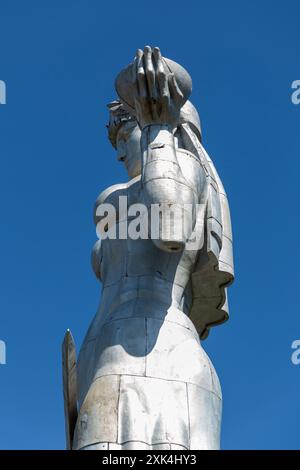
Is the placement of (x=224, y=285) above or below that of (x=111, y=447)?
above

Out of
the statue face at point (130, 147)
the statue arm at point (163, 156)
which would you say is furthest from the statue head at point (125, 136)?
the statue arm at point (163, 156)

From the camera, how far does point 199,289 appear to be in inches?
444

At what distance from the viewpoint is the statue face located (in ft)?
38.5

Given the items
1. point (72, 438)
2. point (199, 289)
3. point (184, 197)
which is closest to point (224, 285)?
point (199, 289)

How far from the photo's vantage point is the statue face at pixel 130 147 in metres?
11.7

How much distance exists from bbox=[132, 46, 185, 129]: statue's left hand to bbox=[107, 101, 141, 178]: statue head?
2.56 ft

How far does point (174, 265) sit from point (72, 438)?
181cm

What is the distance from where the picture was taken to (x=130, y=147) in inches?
471

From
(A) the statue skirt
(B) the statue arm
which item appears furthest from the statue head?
(A) the statue skirt

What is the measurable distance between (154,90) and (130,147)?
3.96 ft

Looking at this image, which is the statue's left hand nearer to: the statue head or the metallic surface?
the metallic surface
